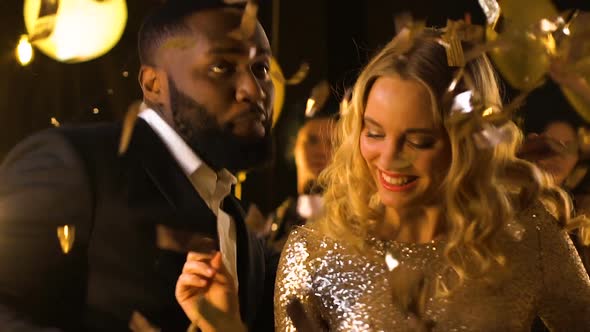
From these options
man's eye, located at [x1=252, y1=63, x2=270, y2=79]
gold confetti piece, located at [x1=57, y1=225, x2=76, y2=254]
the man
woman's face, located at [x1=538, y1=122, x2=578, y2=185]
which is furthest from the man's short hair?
woman's face, located at [x1=538, y1=122, x2=578, y2=185]

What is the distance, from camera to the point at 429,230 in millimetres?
1269

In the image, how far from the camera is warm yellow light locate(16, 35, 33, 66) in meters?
1.00

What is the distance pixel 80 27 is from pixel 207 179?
0.75ft

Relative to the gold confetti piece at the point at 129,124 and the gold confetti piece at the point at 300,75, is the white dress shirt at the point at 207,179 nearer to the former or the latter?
the gold confetti piece at the point at 129,124

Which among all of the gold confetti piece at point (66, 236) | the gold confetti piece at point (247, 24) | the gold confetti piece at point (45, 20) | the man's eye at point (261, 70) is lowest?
the gold confetti piece at point (66, 236)

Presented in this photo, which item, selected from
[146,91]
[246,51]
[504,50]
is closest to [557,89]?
[504,50]

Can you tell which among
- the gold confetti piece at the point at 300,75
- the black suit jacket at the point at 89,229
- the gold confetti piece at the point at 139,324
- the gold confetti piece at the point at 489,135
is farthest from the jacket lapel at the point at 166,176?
the gold confetti piece at the point at 489,135

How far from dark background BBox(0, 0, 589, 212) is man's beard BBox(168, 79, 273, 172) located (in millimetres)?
44

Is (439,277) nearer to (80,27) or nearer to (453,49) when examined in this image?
(453,49)

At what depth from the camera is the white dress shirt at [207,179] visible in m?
1.06

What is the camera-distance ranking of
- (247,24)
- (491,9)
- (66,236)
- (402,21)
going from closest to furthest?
(66,236)
(247,24)
(491,9)
(402,21)

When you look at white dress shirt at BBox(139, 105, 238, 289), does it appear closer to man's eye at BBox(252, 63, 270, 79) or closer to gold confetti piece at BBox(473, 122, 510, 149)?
man's eye at BBox(252, 63, 270, 79)

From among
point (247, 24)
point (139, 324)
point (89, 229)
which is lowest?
point (139, 324)

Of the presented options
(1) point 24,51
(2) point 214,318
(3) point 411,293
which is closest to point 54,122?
(1) point 24,51
